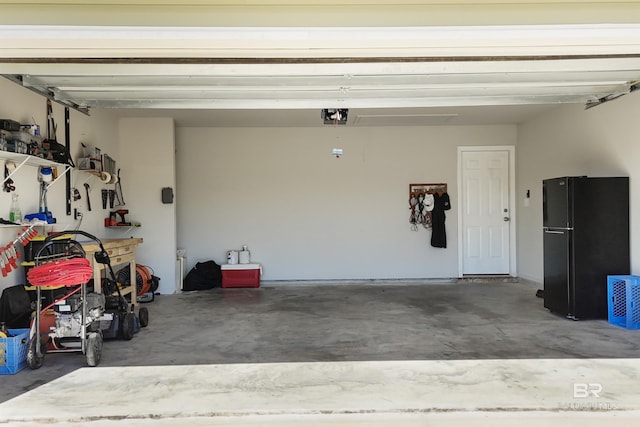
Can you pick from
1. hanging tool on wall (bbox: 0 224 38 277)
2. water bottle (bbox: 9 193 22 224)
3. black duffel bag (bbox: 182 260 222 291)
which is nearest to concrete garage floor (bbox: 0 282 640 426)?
hanging tool on wall (bbox: 0 224 38 277)

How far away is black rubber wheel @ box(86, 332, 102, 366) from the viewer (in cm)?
329

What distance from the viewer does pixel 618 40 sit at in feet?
8.49

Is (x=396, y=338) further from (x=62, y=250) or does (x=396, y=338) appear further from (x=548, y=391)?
(x=62, y=250)

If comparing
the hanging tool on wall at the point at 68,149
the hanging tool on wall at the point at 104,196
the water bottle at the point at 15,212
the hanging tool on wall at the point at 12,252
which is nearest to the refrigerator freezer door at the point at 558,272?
the hanging tool on wall at the point at 12,252

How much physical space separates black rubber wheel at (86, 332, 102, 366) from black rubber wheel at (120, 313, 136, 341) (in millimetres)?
585

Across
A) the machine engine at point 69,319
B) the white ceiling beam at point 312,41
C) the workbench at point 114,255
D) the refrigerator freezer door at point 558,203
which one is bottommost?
the machine engine at point 69,319

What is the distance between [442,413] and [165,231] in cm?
527

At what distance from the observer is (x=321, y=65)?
2984mm

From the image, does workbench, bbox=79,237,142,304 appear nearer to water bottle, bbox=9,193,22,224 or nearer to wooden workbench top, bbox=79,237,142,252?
wooden workbench top, bbox=79,237,142,252

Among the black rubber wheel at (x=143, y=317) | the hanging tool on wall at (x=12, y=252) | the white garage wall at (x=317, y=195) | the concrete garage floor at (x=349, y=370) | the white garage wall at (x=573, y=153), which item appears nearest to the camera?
the concrete garage floor at (x=349, y=370)

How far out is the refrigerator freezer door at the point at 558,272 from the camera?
4699mm

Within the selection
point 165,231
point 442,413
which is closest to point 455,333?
point 442,413

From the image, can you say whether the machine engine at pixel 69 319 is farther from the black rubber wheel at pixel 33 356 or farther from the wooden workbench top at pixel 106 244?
the wooden workbench top at pixel 106 244

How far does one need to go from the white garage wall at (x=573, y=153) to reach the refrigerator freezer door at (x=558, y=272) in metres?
0.56
